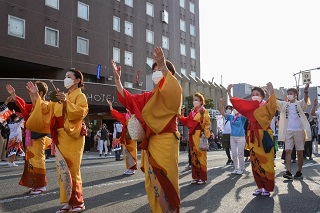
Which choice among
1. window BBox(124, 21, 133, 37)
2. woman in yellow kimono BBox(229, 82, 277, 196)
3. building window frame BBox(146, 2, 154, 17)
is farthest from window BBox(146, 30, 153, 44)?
woman in yellow kimono BBox(229, 82, 277, 196)

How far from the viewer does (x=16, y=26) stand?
2580cm

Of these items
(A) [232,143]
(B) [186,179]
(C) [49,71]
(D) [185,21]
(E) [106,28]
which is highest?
(D) [185,21]

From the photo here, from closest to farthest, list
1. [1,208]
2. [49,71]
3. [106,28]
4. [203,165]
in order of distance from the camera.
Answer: [1,208]
[203,165]
[49,71]
[106,28]

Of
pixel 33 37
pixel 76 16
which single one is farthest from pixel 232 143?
pixel 76 16

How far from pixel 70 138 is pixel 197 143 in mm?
3651

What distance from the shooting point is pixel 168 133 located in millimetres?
3891

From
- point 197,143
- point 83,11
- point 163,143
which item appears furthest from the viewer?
point 83,11

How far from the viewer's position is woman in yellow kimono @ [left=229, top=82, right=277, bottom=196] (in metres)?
6.51

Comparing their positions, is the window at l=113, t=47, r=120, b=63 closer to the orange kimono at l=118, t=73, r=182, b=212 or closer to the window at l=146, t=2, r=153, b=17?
the window at l=146, t=2, r=153, b=17

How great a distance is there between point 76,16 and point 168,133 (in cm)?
2837

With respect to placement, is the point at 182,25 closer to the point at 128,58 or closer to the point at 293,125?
the point at 128,58

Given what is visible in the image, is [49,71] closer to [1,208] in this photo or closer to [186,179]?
[186,179]

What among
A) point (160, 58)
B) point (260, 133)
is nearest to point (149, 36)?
point (260, 133)

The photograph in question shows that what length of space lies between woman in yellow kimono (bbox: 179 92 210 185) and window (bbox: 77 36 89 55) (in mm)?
23785
